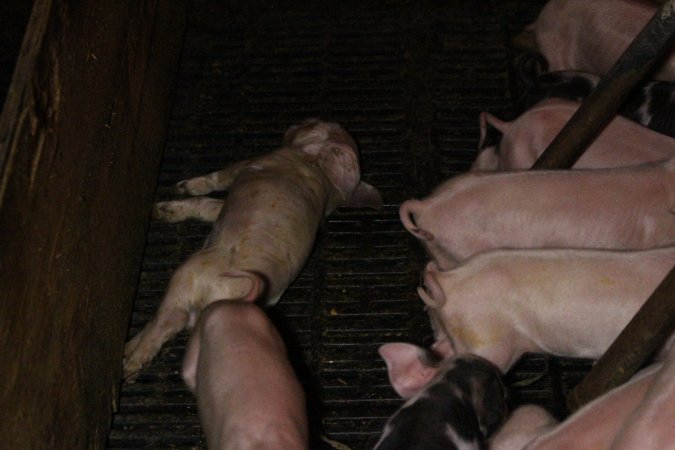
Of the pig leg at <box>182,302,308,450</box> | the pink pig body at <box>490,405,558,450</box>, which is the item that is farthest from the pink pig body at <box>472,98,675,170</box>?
the pig leg at <box>182,302,308,450</box>

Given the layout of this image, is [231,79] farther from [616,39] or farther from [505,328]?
[505,328]

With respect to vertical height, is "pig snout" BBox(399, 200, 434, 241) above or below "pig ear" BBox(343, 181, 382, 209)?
above

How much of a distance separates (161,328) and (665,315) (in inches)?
53.4

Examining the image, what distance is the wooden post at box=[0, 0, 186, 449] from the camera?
1981 millimetres

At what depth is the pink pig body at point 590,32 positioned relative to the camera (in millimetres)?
3488

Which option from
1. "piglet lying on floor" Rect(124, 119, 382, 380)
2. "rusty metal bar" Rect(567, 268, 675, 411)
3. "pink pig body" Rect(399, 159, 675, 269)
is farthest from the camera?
"piglet lying on floor" Rect(124, 119, 382, 380)

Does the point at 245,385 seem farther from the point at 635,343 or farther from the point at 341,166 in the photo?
the point at 341,166

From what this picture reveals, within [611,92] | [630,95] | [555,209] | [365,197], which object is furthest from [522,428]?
[630,95]

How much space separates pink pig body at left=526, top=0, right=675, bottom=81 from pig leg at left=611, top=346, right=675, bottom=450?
1873 mm

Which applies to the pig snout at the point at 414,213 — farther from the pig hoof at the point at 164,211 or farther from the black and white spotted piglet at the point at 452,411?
the pig hoof at the point at 164,211

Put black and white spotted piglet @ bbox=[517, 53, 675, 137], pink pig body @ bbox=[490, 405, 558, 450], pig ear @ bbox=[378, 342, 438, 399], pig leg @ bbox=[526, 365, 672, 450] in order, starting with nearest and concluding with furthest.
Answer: pig leg @ bbox=[526, 365, 672, 450] → pink pig body @ bbox=[490, 405, 558, 450] → pig ear @ bbox=[378, 342, 438, 399] → black and white spotted piglet @ bbox=[517, 53, 675, 137]

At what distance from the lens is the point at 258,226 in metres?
2.84

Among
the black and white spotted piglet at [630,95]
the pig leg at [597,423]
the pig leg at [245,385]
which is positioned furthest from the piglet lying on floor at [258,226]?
the pig leg at [597,423]

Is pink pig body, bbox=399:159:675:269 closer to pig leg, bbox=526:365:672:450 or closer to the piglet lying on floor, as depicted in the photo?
the piglet lying on floor
